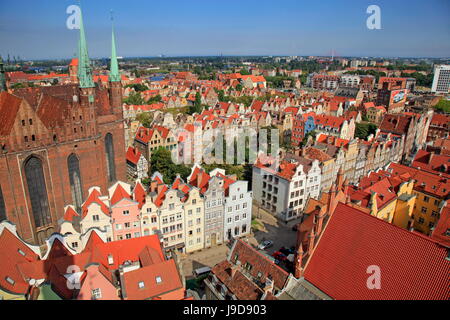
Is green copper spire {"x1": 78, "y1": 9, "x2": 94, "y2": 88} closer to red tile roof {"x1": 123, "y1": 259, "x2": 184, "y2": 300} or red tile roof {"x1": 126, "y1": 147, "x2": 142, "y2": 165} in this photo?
red tile roof {"x1": 126, "y1": 147, "x2": 142, "y2": 165}

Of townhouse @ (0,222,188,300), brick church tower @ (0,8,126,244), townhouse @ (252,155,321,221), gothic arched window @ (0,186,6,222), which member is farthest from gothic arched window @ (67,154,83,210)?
townhouse @ (252,155,321,221)

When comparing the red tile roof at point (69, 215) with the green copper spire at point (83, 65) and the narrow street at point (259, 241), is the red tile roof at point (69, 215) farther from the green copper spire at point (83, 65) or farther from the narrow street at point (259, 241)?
the green copper spire at point (83, 65)

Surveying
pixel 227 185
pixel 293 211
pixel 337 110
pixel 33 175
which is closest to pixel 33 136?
pixel 33 175

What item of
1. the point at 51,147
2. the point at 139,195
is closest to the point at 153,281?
the point at 139,195

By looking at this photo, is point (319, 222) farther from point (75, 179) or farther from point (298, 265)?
point (75, 179)

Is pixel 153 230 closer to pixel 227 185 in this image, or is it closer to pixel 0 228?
pixel 227 185

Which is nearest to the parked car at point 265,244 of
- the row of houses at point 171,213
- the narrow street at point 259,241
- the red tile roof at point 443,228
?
the narrow street at point 259,241
